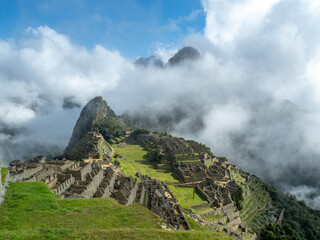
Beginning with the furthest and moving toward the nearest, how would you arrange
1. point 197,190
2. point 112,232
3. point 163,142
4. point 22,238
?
point 163,142 < point 197,190 < point 112,232 < point 22,238

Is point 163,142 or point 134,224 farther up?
point 163,142

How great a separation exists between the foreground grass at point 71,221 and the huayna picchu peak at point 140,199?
0.05 meters

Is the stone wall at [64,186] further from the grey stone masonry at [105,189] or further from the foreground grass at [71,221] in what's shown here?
the foreground grass at [71,221]

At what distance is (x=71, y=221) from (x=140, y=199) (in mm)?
14094

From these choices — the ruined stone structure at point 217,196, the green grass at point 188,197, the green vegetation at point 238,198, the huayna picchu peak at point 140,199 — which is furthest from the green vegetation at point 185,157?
the green vegetation at point 238,198

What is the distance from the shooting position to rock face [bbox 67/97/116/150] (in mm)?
90475

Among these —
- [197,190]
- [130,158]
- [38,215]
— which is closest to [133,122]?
[130,158]

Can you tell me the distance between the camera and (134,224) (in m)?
11.0

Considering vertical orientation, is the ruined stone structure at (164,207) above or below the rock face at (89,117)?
below

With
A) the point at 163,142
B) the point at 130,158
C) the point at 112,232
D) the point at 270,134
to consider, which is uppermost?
the point at 270,134

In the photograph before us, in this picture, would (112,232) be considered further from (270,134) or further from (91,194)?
(270,134)

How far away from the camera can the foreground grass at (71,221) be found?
895 cm

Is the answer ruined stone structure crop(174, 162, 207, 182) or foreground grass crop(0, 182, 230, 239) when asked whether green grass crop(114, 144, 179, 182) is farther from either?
foreground grass crop(0, 182, 230, 239)

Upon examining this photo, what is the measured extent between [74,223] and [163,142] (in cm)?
5830
